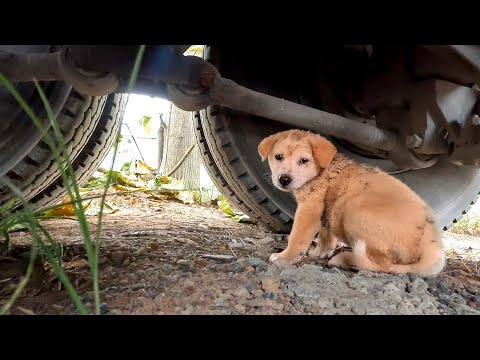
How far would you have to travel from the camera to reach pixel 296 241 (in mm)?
1787

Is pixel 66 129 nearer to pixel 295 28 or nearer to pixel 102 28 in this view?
pixel 102 28

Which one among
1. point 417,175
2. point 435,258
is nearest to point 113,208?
point 417,175

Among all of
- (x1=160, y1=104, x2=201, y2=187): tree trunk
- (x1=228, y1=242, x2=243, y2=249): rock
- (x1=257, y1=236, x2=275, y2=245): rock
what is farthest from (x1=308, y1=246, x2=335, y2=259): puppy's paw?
(x1=160, y1=104, x2=201, y2=187): tree trunk

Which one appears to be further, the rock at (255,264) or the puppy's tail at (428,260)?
the puppy's tail at (428,260)

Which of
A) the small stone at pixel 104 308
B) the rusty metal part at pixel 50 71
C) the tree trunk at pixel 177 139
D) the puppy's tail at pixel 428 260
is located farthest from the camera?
the tree trunk at pixel 177 139

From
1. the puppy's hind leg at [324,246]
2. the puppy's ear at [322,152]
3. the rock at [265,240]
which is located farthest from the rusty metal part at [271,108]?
the rock at [265,240]

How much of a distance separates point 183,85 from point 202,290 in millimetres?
732

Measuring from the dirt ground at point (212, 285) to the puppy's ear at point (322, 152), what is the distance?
18.5 inches

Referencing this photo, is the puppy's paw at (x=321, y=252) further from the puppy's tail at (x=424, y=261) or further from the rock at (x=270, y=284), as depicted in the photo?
the rock at (x=270, y=284)

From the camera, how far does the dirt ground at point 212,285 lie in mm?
986

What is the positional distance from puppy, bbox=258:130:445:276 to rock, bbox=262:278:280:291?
0.43 metres

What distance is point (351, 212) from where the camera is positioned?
1662 millimetres

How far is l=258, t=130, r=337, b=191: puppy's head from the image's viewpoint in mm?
1838

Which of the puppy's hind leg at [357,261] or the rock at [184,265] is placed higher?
the puppy's hind leg at [357,261]
